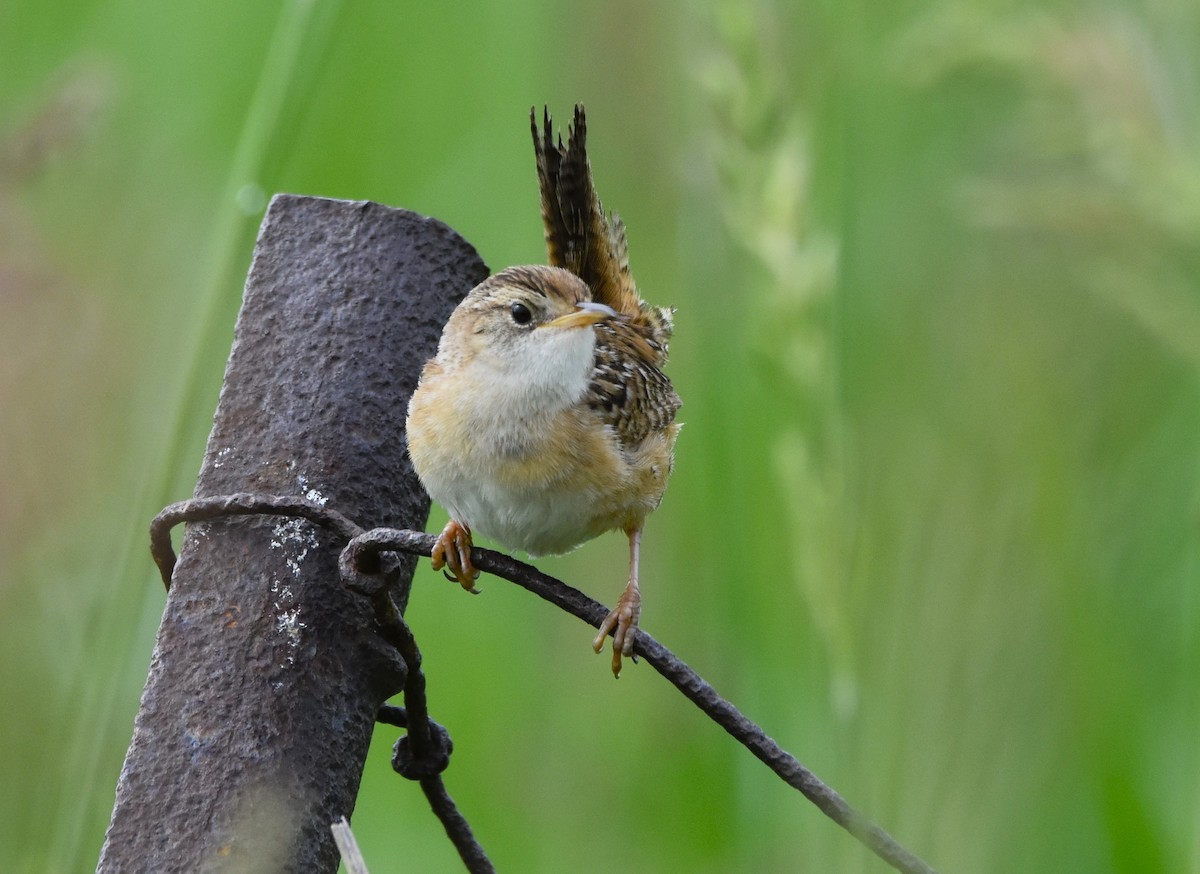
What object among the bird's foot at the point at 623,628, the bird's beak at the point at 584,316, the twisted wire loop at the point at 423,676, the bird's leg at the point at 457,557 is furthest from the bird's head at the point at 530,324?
the twisted wire loop at the point at 423,676

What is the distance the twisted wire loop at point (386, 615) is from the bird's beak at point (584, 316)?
0.72 m

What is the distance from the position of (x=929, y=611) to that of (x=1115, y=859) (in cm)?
34

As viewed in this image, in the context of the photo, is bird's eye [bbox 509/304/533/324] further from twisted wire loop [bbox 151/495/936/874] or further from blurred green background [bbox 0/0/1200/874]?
twisted wire loop [bbox 151/495/936/874]

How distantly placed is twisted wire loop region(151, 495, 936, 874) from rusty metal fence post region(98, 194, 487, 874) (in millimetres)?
55

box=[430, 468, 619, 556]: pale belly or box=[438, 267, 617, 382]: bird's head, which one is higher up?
box=[438, 267, 617, 382]: bird's head

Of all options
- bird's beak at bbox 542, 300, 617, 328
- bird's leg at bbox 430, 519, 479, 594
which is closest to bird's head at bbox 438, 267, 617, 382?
bird's beak at bbox 542, 300, 617, 328

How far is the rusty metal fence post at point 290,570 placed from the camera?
1.46 meters

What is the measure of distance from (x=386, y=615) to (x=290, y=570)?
0.41 ft

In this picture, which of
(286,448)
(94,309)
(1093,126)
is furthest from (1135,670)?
(94,309)

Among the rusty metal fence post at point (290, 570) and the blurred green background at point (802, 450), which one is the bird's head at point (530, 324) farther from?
the rusty metal fence post at point (290, 570)

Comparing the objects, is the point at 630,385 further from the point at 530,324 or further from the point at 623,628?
the point at 623,628

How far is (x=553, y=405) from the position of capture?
2172 mm

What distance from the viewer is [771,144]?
77.1 inches

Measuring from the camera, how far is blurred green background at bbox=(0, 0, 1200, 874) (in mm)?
1668
